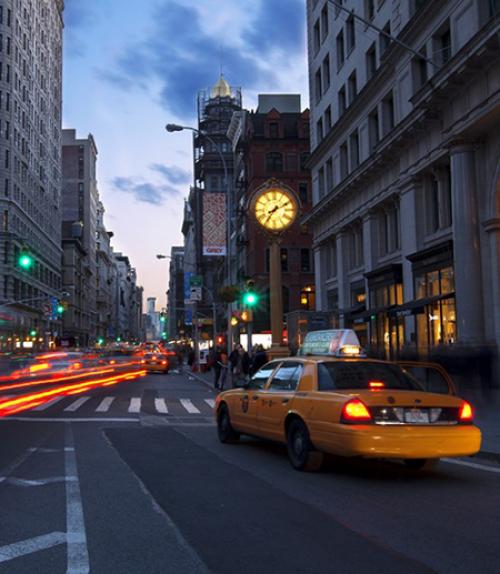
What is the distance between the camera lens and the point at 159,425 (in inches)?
616

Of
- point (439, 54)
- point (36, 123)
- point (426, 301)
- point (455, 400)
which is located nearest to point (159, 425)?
point (455, 400)

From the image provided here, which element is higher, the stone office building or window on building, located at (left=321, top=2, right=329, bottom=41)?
window on building, located at (left=321, top=2, right=329, bottom=41)

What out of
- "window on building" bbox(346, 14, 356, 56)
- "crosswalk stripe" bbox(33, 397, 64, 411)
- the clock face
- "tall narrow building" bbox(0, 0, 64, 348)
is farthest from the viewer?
"tall narrow building" bbox(0, 0, 64, 348)

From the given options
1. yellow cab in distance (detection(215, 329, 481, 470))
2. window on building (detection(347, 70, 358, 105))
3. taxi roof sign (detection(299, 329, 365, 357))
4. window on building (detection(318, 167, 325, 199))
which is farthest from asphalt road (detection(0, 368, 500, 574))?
window on building (detection(318, 167, 325, 199))

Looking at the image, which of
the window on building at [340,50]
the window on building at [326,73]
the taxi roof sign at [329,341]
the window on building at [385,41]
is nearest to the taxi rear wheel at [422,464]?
the taxi roof sign at [329,341]

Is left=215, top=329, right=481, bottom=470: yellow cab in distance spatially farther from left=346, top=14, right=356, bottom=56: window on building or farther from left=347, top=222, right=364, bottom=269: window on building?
left=346, top=14, right=356, bottom=56: window on building

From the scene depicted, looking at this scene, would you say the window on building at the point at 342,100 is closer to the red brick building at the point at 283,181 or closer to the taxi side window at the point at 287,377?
the red brick building at the point at 283,181

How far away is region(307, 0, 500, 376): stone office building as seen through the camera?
75.7 feet

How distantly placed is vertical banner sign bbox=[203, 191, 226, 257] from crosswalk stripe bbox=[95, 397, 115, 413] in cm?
1180

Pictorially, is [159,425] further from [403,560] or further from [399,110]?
[399,110]

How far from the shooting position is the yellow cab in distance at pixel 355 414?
8.41 metres

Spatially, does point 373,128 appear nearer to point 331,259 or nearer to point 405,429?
point 331,259

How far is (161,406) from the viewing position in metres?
20.6

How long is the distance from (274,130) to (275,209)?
146 feet
